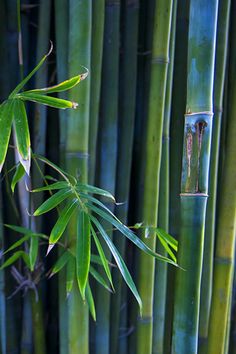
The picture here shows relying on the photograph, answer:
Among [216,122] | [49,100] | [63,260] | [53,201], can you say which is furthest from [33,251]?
[216,122]

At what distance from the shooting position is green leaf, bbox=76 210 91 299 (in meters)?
0.60

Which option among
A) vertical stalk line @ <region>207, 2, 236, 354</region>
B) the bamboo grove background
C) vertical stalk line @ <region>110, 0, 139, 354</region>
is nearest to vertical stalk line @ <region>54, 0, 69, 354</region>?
the bamboo grove background

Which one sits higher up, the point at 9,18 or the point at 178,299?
the point at 9,18

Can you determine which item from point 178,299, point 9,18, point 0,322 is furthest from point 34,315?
point 9,18

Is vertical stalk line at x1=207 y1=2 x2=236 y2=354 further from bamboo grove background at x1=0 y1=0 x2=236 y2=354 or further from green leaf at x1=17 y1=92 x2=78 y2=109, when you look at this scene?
green leaf at x1=17 y1=92 x2=78 y2=109

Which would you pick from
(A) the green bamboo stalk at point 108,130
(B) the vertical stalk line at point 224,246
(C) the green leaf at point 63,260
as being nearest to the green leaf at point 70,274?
(C) the green leaf at point 63,260

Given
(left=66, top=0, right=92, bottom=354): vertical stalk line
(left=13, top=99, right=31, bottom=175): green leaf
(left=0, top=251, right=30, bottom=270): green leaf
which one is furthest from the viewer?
(left=0, top=251, right=30, bottom=270): green leaf

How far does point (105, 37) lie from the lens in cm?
86

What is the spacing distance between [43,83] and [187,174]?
1.31 ft

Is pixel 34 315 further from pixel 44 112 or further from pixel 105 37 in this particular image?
pixel 105 37

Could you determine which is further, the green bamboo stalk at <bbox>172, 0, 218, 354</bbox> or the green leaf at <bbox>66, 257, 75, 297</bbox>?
the green leaf at <bbox>66, 257, 75, 297</bbox>

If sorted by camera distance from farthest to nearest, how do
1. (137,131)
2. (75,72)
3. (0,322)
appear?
(137,131)
(0,322)
(75,72)

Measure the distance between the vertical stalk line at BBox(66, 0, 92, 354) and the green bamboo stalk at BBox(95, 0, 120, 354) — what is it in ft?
0.39

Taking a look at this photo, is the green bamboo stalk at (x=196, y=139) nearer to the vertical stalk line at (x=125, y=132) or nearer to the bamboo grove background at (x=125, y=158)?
the bamboo grove background at (x=125, y=158)
